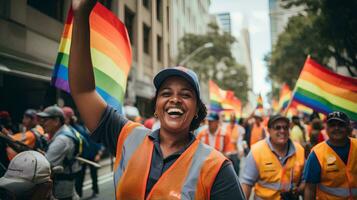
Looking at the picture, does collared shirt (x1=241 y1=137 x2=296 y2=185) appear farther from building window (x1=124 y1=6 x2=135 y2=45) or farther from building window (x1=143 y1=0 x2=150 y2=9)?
building window (x1=143 y1=0 x2=150 y2=9)

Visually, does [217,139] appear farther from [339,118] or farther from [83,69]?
[83,69]

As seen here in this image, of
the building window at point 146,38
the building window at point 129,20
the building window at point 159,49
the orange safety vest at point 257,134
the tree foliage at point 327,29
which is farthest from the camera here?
the building window at point 159,49

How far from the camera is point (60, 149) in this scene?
446 centimetres

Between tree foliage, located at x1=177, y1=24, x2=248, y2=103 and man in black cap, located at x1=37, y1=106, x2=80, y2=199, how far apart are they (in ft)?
81.4

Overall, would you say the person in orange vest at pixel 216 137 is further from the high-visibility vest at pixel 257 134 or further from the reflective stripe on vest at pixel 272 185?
the reflective stripe on vest at pixel 272 185

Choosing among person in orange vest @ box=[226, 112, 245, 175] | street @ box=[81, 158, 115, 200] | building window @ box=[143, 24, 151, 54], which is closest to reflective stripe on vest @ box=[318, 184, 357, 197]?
person in orange vest @ box=[226, 112, 245, 175]

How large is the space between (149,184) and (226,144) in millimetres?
5559

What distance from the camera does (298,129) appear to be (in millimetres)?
8477

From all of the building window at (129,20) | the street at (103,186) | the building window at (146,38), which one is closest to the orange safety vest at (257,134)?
the street at (103,186)

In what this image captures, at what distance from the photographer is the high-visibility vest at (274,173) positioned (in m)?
3.78

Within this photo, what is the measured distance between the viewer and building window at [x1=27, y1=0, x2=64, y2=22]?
1145 centimetres

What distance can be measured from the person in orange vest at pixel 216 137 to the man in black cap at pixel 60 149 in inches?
120

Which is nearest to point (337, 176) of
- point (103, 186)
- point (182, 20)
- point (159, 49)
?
point (103, 186)

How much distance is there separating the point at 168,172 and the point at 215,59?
3122 centimetres
